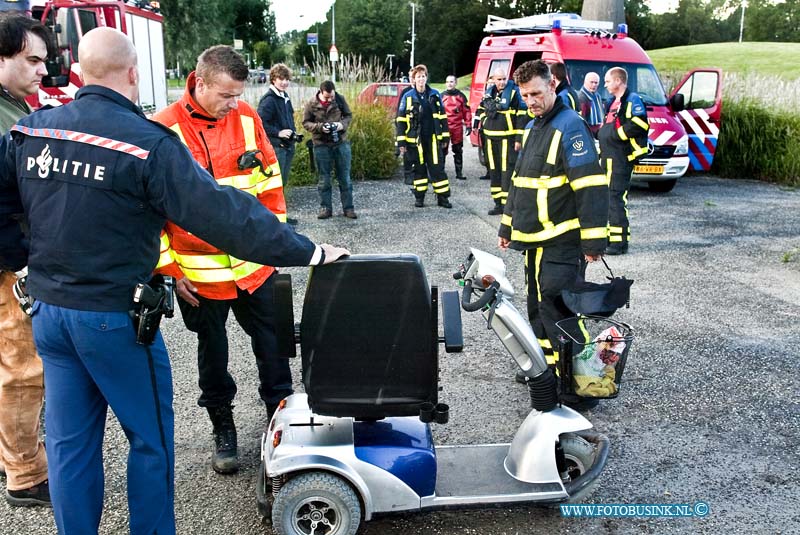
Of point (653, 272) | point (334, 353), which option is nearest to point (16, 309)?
point (334, 353)

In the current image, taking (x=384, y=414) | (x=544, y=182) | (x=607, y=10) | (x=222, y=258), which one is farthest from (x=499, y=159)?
(x=607, y=10)

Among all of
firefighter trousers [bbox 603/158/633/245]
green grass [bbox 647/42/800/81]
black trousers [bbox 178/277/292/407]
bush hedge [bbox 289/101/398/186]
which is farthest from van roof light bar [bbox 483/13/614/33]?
green grass [bbox 647/42/800/81]

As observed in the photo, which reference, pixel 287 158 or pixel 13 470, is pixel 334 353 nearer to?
pixel 13 470

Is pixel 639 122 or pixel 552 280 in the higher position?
pixel 639 122

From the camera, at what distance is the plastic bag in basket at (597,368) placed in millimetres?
3666

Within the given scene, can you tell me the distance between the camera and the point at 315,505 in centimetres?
307

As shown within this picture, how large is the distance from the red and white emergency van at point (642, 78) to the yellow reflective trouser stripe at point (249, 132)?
8.08m

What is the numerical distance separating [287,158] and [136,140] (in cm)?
A: 737

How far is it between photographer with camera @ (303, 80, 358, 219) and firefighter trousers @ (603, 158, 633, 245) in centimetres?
347

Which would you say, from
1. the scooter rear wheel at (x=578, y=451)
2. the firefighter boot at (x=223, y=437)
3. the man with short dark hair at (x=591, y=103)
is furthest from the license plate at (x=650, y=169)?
the firefighter boot at (x=223, y=437)

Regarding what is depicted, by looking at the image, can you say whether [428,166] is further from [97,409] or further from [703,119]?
[97,409]

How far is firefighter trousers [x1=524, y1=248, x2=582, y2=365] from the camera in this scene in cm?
429

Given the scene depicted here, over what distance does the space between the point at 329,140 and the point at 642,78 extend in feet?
17.4

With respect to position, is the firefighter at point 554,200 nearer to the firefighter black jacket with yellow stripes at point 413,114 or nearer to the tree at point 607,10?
the firefighter black jacket with yellow stripes at point 413,114
